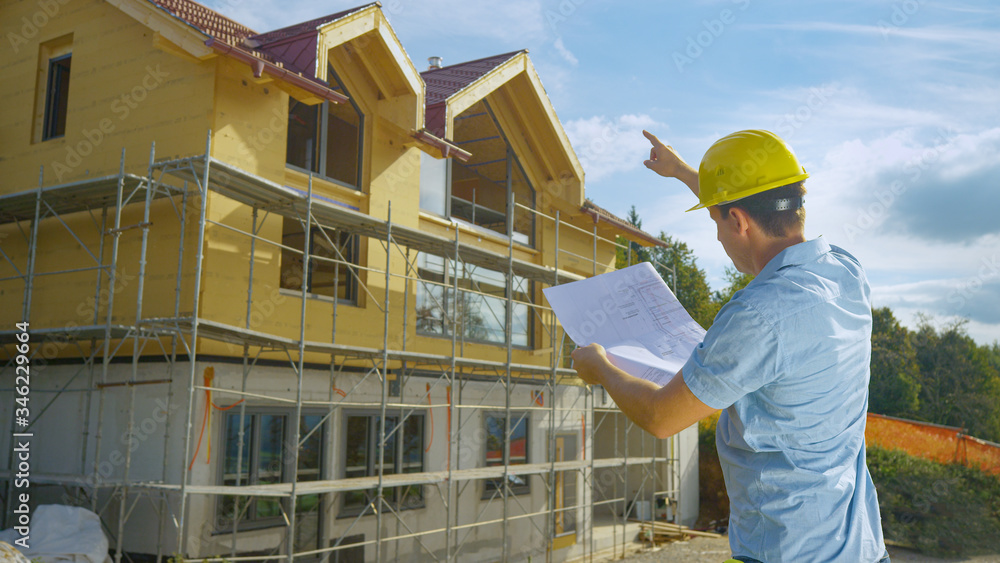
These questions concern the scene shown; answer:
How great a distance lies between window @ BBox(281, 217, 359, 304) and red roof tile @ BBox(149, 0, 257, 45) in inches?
99.4

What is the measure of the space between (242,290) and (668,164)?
26.9 feet

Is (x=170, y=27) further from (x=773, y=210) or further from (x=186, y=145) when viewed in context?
(x=773, y=210)

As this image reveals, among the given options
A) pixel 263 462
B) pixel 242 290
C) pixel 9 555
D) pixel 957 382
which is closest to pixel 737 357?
pixel 9 555

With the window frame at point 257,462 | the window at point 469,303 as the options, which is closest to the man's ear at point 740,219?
the window frame at point 257,462

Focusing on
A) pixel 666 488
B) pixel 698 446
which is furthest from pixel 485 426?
pixel 698 446

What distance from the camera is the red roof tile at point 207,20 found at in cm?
973

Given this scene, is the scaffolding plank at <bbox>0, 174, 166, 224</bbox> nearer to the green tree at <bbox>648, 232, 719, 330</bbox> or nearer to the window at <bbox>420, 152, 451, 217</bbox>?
the window at <bbox>420, 152, 451, 217</bbox>

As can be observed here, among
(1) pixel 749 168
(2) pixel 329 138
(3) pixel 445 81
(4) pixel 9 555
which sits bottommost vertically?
(4) pixel 9 555

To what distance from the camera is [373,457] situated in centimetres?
1172

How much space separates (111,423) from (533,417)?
7.97 m

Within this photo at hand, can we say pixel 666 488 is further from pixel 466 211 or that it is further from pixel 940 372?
pixel 940 372

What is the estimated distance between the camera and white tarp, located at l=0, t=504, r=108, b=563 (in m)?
7.84

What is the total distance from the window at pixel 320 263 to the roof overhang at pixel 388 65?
6.88 ft

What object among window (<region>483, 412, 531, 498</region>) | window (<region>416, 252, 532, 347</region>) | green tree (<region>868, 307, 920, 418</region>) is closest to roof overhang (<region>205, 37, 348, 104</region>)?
window (<region>416, 252, 532, 347</region>)
